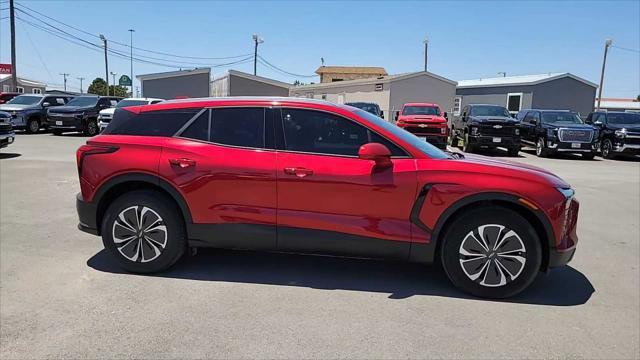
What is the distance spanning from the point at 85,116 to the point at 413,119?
14.2 meters

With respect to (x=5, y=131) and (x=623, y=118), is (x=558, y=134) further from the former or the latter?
(x=5, y=131)

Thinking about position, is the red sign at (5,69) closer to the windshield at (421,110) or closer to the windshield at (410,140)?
the windshield at (421,110)

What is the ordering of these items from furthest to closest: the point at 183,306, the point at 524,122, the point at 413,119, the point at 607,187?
the point at 524,122 → the point at 413,119 → the point at 607,187 → the point at 183,306

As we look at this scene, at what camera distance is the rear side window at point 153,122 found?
4.44 metres

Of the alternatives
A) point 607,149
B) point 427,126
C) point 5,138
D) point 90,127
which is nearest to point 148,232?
point 5,138

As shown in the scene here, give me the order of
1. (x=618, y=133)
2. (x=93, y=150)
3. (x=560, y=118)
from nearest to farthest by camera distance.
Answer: (x=93, y=150), (x=618, y=133), (x=560, y=118)

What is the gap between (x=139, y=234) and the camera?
436cm

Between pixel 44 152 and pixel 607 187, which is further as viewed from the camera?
pixel 44 152

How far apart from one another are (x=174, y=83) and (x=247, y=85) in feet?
17.8

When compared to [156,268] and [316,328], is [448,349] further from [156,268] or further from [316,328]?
[156,268]

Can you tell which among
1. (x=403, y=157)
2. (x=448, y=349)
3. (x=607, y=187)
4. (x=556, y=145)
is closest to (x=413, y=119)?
(x=556, y=145)

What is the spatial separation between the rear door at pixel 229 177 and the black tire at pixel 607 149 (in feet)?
60.7

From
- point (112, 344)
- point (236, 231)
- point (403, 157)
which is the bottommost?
point (112, 344)

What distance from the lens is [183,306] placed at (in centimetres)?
378
